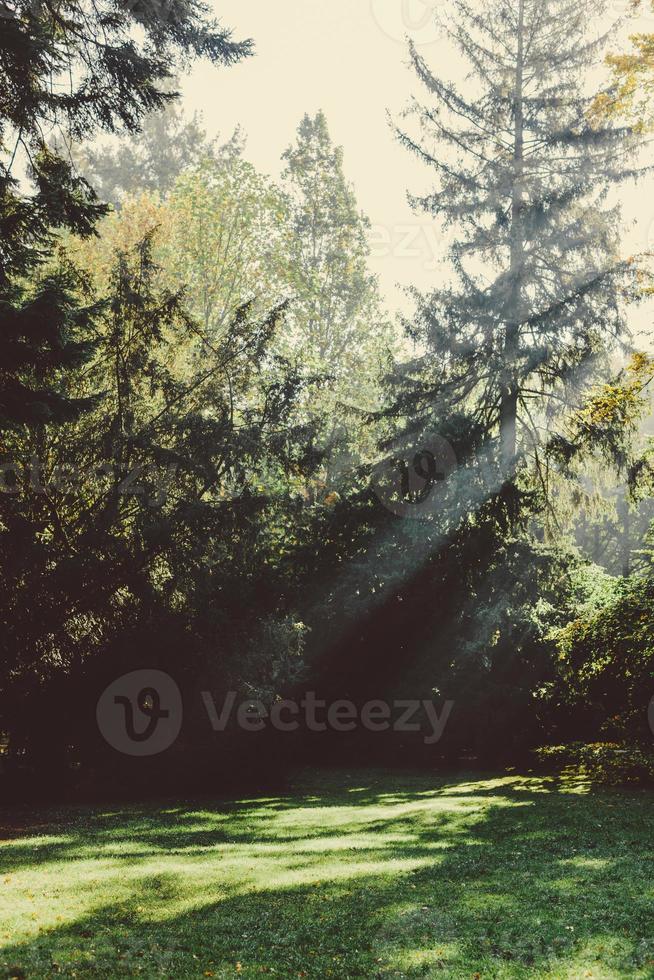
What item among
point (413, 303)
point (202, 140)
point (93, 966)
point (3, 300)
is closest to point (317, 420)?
point (413, 303)

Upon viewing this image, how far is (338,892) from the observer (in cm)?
767

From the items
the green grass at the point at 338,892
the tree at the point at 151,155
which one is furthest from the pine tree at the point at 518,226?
the tree at the point at 151,155

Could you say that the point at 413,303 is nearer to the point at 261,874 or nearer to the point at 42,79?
the point at 42,79

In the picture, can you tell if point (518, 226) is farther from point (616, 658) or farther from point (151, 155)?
point (151, 155)

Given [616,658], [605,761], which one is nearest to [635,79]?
[616,658]

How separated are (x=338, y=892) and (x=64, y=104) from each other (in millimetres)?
8907

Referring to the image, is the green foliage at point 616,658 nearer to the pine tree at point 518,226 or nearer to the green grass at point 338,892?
the green grass at point 338,892

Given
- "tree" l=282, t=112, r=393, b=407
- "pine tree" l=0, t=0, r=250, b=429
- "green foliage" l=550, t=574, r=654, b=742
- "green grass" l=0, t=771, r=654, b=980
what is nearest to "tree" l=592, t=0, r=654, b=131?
"pine tree" l=0, t=0, r=250, b=429

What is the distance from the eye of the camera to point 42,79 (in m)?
8.99

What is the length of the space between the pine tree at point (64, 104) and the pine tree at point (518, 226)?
10659 millimetres

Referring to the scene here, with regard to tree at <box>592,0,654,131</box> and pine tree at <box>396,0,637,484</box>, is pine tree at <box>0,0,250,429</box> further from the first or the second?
pine tree at <box>396,0,637,484</box>

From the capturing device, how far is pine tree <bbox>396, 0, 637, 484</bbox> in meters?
18.3

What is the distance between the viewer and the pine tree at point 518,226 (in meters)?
18.3

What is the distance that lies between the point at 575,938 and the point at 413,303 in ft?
51.7
